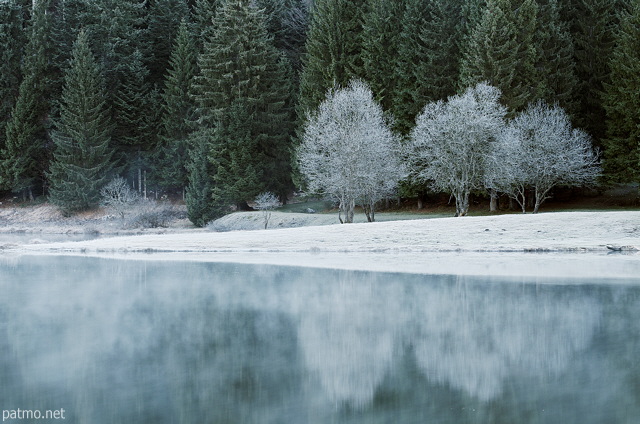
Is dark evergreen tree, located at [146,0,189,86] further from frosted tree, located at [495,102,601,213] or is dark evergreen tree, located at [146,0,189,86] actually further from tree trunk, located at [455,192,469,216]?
frosted tree, located at [495,102,601,213]

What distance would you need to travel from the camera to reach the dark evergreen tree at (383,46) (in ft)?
148

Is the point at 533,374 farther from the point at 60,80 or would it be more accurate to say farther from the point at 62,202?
the point at 60,80

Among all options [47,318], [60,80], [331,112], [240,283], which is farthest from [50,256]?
[60,80]

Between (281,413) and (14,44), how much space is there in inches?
2207

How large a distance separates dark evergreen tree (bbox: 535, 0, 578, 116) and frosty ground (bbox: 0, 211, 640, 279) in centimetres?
1626

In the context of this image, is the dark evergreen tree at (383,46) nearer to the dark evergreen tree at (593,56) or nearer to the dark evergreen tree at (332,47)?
the dark evergreen tree at (332,47)

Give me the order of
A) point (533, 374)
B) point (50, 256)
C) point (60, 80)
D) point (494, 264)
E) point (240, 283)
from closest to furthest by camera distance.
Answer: point (533, 374)
point (240, 283)
point (494, 264)
point (50, 256)
point (60, 80)

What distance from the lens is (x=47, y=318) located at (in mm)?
10320

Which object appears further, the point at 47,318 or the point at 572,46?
the point at 572,46

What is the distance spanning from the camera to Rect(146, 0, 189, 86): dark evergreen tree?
56844 millimetres

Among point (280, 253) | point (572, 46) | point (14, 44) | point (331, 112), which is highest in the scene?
point (14, 44)

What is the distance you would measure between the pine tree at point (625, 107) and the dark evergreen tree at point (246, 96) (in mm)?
20852

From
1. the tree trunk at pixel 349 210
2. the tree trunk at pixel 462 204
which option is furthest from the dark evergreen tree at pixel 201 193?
the tree trunk at pixel 462 204

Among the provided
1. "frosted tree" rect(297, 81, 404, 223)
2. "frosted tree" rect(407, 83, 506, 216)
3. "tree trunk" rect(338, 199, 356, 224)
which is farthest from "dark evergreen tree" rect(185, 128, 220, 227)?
"frosted tree" rect(407, 83, 506, 216)
